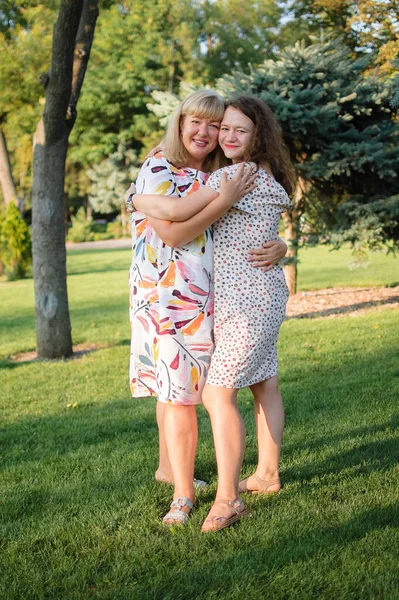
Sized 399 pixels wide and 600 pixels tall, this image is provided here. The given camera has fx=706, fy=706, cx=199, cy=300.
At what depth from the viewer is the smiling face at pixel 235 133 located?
3.15m

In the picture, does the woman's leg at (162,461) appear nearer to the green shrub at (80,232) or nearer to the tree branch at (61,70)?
the tree branch at (61,70)

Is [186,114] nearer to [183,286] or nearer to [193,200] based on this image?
[193,200]

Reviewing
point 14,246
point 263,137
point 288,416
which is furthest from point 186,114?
point 14,246

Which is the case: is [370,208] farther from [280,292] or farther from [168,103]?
[280,292]

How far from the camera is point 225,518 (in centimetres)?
301

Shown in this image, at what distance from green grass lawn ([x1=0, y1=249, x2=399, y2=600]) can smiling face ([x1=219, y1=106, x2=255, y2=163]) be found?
64.5 inches

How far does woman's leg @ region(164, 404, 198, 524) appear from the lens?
323 centimetres

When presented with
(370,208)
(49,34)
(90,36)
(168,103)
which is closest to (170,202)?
(90,36)

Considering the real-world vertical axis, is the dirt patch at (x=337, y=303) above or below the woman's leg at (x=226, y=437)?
below

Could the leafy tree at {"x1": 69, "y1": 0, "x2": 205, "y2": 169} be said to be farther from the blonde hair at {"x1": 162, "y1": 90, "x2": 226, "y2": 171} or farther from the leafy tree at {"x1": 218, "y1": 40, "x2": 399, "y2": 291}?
the blonde hair at {"x1": 162, "y1": 90, "x2": 226, "y2": 171}

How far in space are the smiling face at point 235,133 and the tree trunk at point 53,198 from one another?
4382 mm

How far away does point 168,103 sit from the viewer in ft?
33.0

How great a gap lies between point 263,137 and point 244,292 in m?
0.72

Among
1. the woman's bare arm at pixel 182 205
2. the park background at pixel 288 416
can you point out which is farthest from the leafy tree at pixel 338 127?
the woman's bare arm at pixel 182 205
